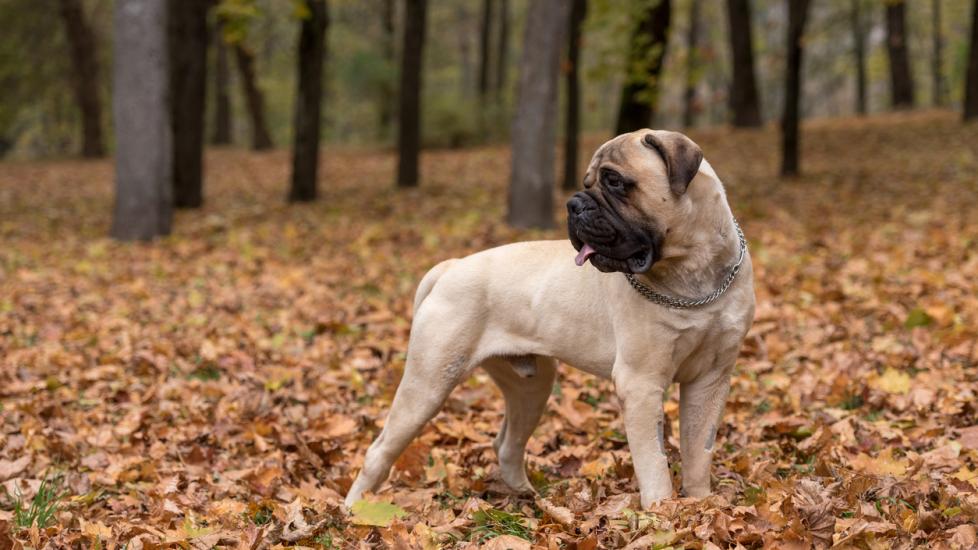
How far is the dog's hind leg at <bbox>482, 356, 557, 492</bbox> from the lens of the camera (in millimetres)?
4562

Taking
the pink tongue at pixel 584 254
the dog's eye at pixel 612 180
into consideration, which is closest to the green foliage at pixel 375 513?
the pink tongue at pixel 584 254

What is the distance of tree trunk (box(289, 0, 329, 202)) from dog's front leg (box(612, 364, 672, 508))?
13360 mm

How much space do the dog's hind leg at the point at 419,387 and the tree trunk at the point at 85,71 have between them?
1028 inches

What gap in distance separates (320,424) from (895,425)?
11.0 ft

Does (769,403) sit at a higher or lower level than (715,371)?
lower

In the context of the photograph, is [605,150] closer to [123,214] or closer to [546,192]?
[546,192]

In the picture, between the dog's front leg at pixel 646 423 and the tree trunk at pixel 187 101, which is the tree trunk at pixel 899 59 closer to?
the tree trunk at pixel 187 101

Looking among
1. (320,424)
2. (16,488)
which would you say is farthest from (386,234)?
(16,488)

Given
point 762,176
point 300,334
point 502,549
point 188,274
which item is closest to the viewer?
point 502,549

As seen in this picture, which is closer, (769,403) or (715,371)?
(715,371)

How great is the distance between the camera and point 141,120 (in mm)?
13422

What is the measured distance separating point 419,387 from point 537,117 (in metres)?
9.01

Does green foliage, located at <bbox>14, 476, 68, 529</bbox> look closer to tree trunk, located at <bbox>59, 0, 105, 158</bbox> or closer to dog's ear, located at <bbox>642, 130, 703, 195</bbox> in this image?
dog's ear, located at <bbox>642, 130, 703, 195</bbox>

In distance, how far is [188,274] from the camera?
449 inches
